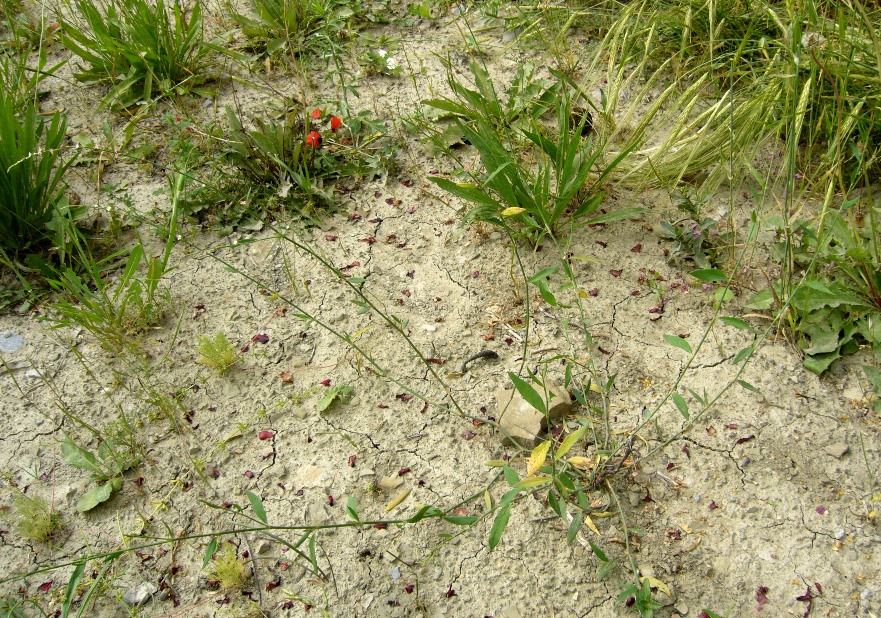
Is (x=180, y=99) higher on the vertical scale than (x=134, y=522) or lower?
higher

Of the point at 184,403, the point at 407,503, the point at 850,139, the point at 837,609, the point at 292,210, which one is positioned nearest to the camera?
the point at 837,609

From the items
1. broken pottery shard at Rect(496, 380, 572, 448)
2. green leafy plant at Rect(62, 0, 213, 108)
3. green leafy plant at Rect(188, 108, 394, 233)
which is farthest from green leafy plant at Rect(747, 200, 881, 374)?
green leafy plant at Rect(62, 0, 213, 108)

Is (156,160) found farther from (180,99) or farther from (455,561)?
(455,561)

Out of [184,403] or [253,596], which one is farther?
[184,403]

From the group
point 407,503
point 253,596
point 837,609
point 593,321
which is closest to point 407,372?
point 407,503

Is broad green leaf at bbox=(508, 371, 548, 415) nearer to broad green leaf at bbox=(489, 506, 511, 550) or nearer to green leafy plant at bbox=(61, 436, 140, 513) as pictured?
broad green leaf at bbox=(489, 506, 511, 550)

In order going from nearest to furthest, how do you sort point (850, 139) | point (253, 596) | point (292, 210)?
point (253, 596) < point (850, 139) < point (292, 210)

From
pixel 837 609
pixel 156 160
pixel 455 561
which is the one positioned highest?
pixel 156 160
